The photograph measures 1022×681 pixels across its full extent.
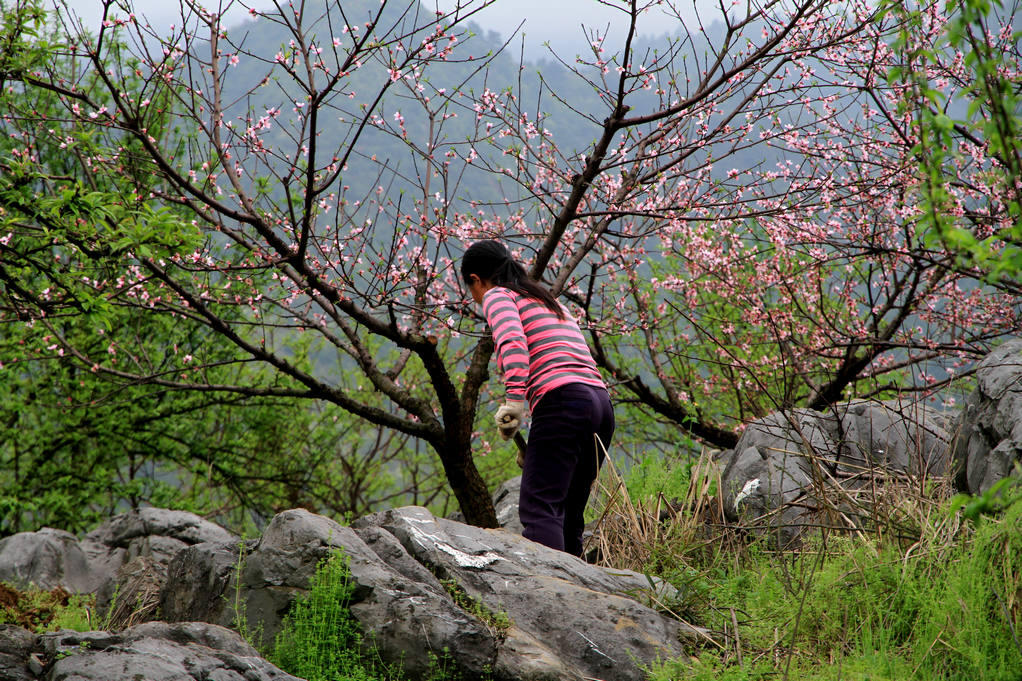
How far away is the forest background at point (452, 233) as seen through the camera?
4.12 m

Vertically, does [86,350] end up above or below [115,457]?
above

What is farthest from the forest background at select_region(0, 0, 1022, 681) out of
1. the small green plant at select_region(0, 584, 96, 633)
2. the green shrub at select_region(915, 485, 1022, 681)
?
the small green plant at select_region(0, 584, 96, 633)

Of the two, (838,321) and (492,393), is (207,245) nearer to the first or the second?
(492,393)

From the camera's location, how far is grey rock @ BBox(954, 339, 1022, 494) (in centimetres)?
347

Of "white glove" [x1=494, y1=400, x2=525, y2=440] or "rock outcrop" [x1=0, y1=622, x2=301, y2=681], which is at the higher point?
"white glove" [x1=494, y1=400, x2=525, y2=440]

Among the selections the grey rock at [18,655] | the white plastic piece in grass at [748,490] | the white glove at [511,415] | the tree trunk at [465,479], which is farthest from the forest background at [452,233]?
the grey rock at [18,655]

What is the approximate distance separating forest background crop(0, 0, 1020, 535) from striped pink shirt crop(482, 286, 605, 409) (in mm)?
640

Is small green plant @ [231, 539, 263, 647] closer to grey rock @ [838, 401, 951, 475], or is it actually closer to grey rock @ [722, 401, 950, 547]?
grey rock @ [722, 401, 950, 547]

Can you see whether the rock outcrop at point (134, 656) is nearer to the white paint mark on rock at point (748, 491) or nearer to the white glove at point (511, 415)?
the white glove at point (511, 415)

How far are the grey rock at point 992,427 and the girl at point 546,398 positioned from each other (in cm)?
172

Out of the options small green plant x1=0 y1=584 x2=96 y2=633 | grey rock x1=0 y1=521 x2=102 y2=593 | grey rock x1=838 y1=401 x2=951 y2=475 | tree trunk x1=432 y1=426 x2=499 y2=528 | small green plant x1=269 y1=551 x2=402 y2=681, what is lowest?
small green plant x1=0 y1=584 x2=96 y2=633

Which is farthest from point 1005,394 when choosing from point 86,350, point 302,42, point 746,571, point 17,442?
point 17,442

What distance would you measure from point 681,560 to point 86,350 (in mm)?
8255

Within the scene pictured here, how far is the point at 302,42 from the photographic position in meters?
4.88
